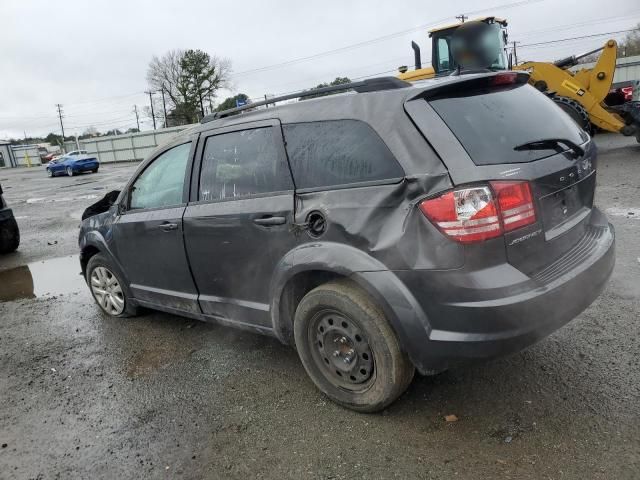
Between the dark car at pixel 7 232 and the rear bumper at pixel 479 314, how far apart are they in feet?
26.9

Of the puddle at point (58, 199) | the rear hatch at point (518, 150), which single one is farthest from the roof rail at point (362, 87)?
the puddle at point (58, 199)

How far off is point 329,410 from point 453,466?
2.75 ft

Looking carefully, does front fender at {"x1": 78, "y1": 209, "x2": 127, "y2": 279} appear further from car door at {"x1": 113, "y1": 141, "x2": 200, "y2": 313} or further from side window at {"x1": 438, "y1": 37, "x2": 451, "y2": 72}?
side window at {"x1": 438, "y1": 37, "x2": 451, "y2": 72}

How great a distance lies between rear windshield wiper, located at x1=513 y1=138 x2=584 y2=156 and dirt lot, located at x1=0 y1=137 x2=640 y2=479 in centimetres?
123

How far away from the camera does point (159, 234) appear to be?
392cm

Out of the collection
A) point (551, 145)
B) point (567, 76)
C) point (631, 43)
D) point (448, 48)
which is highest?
point (631, 43)

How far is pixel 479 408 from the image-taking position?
2.87 metres

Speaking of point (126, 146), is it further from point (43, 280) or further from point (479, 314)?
point (479, 314)

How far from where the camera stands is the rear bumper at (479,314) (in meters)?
2.37

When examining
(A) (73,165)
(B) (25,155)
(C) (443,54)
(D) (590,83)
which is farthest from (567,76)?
(B) (25,155)

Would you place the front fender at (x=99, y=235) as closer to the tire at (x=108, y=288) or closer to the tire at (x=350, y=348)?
the tire at (x=108, y=288)

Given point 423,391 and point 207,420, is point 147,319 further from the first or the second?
point 423,391

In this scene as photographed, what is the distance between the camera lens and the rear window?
252 centimetres

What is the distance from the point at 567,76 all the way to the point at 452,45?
280cm
